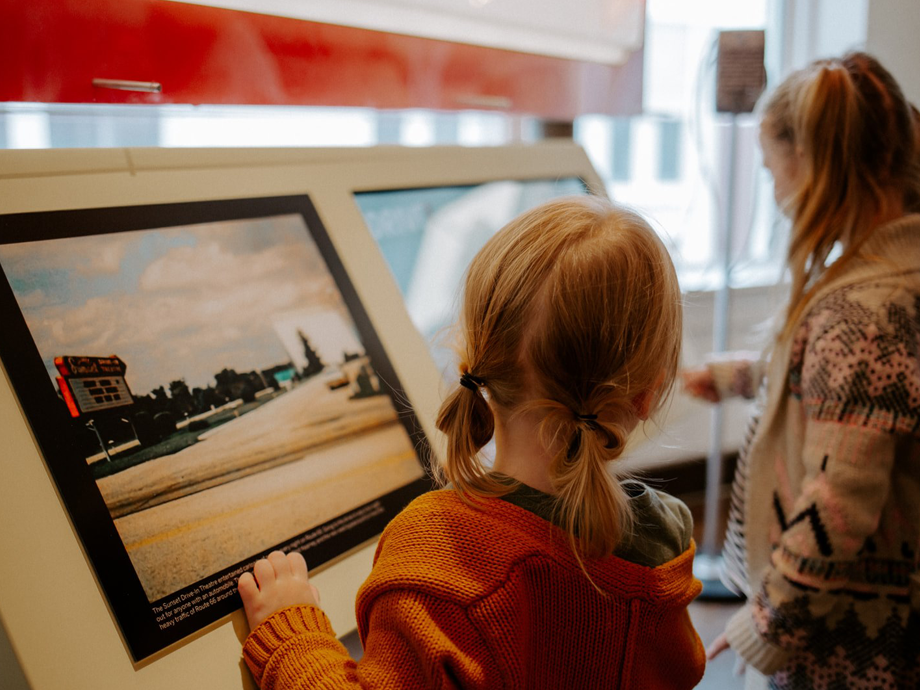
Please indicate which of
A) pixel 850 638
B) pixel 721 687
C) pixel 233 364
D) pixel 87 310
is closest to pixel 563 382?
pixel 233 364

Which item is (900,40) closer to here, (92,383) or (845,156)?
(845,156)

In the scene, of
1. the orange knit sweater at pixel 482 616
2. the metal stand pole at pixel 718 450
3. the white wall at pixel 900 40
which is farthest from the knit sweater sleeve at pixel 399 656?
the white wall at pixel 900 40

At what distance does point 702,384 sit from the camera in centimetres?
166

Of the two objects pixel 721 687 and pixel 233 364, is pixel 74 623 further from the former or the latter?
pixel 721 687

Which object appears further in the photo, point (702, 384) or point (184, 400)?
point (702, 384)

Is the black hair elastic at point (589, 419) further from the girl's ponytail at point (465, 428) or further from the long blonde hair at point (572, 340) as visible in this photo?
the girl's ponytail at point (465, 428)

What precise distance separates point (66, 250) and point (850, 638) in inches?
50.3

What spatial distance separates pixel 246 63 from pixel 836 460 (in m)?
1.12

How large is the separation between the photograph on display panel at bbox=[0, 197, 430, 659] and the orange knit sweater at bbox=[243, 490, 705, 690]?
0.13 m

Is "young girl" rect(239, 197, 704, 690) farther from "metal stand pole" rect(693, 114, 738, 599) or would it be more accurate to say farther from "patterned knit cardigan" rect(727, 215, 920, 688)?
"metal stand pole" rect(693, 114, 738, 599)

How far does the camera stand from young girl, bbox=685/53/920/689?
110 cm

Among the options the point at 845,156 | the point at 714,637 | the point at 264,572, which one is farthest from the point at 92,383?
the point at 714,637

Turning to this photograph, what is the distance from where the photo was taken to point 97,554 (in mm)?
715

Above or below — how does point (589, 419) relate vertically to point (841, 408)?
above
